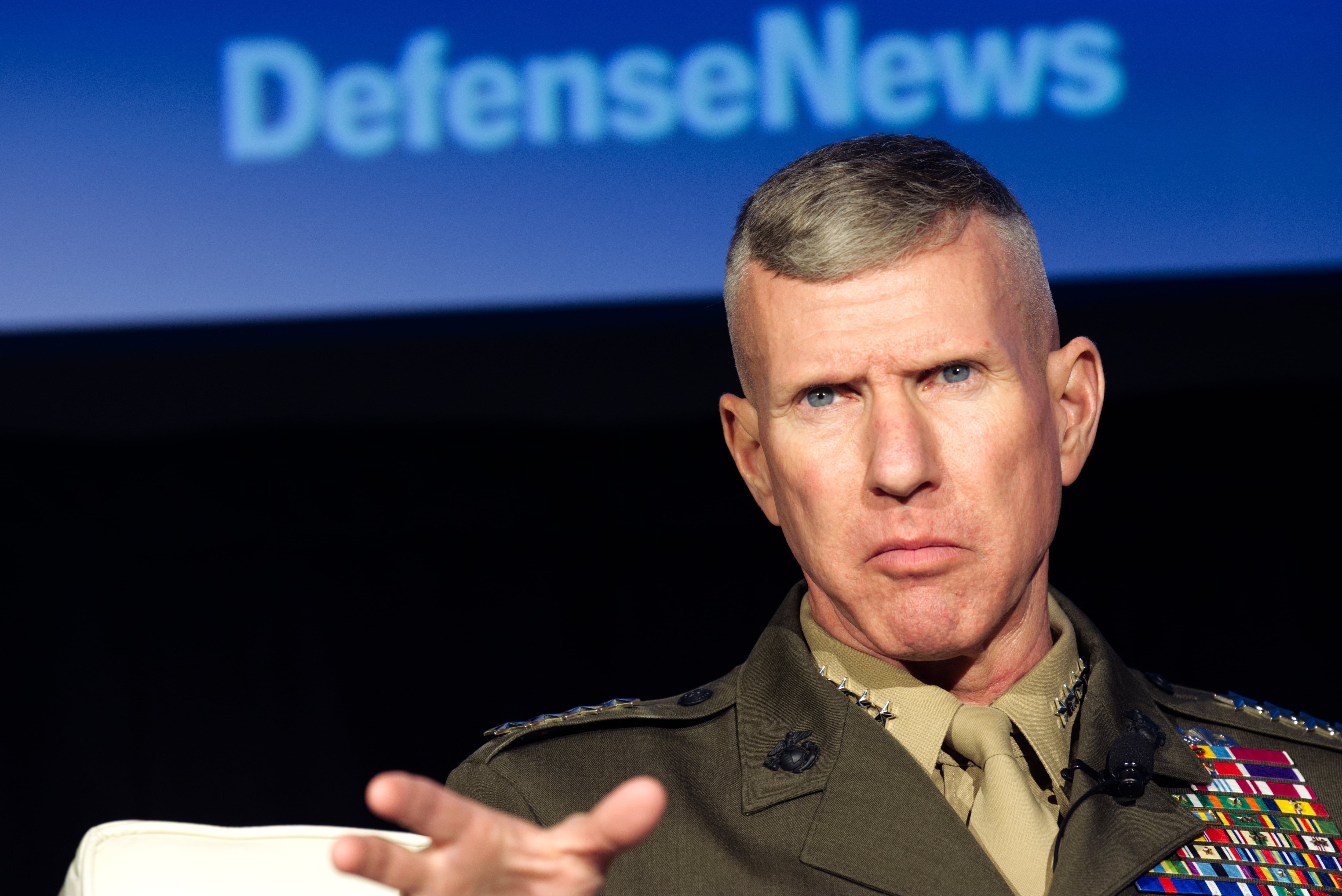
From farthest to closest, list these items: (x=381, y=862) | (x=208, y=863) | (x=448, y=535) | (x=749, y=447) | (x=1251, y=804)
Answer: (x=448, y=535) < (x=749, y=447) < (x=1251, y=804) < (x=208, y=863) < (x=381, y=862)

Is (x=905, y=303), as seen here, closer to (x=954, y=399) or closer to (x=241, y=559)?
(x=954, y=399)

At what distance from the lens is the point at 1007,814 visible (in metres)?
1.48

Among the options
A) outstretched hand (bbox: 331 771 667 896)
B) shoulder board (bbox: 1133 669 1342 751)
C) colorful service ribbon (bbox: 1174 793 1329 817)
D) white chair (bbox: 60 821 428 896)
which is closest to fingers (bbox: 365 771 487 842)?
outstretched hand (bbox: 331 771 667 896)

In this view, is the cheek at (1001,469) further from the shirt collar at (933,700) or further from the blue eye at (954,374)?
the shirt collar at (933,700)

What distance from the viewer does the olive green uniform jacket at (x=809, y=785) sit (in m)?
1.45

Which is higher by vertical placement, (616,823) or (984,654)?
(616,823)

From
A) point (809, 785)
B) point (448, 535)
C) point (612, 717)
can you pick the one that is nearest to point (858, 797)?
point (809, 785)

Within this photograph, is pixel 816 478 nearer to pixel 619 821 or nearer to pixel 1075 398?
pixel 1075 398

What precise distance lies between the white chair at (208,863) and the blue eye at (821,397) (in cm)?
65

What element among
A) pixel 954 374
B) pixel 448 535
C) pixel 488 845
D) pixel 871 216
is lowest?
pixel 448 535

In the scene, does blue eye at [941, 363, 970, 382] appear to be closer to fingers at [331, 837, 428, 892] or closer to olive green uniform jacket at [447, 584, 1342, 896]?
olive green uniform jacket at [447, 584, 1342, 896]

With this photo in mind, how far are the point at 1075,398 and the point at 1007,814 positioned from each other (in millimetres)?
537

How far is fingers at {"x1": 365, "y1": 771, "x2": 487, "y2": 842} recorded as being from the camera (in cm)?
87

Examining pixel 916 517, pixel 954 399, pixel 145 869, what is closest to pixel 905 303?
pixel 954 399
